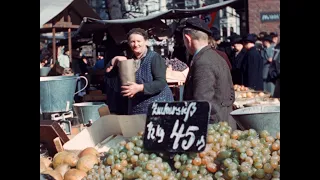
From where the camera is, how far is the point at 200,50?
3619mm

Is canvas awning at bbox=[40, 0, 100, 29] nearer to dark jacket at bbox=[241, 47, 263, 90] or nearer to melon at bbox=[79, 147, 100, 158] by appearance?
dark jacket at bbox=[241, 47, 263, 90]

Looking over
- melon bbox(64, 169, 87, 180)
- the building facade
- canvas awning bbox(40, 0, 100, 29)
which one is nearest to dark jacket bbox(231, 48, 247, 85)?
canvas awning bbox(40, 0, 100, 29)

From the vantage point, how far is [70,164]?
11.4ft

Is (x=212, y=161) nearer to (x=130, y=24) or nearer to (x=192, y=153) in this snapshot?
(x=192, y=153)

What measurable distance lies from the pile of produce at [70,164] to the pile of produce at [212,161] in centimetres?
34

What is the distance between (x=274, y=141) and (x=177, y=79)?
3979mm

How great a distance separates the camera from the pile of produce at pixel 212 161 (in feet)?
8.23

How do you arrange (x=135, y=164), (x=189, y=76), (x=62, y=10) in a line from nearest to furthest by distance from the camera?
(x=135, y=164)
(x=189, y=76)
(x=62, y=10)

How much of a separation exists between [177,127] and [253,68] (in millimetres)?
6528

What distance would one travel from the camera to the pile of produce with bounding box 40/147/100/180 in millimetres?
3262

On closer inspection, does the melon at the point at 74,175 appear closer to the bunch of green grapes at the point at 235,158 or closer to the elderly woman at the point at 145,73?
the bunch of green grapes at the point at 235,158

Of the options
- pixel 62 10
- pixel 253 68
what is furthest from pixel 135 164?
pixel 253 68
